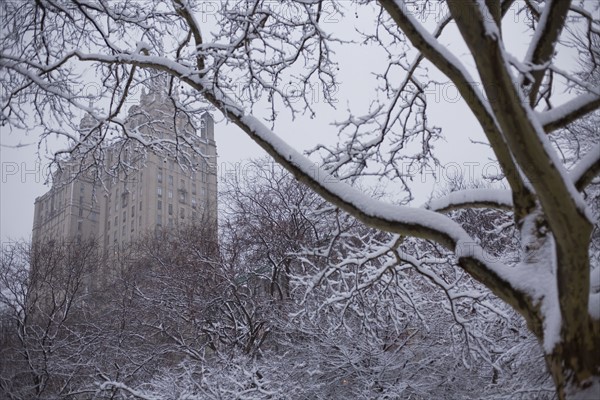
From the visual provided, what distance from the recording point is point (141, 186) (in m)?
40.0

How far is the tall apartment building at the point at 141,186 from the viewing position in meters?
8.05

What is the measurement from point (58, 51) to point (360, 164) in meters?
3.91

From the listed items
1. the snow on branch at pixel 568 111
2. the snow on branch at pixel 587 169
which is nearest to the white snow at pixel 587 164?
the snow on branch at pixel 587 169

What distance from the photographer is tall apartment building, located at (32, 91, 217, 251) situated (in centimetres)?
805

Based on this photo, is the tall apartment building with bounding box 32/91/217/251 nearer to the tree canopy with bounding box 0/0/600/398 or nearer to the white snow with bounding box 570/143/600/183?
the tree canopy with bounding box 0/0/600/398

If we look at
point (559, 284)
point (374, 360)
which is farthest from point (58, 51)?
point (374, 360)

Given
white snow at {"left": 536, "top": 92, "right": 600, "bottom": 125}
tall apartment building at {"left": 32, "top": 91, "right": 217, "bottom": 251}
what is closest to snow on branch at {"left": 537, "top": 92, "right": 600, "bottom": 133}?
white snow at {"left": 536, "top": 92, "right": 600, "bottom": 125}

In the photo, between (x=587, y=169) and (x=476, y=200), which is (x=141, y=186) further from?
(x=587, y=169)

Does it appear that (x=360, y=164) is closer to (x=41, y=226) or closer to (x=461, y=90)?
(x=461, y=90)

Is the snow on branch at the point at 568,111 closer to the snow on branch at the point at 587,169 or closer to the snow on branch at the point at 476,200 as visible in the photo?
the snow on branch at the point at 587,169

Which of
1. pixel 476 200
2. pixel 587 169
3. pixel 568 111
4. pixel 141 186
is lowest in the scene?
pixel 587 169

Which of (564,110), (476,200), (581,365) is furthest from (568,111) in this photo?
(581,365)

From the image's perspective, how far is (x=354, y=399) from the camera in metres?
10.7

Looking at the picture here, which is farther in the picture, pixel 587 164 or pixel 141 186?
pixel 141 186
